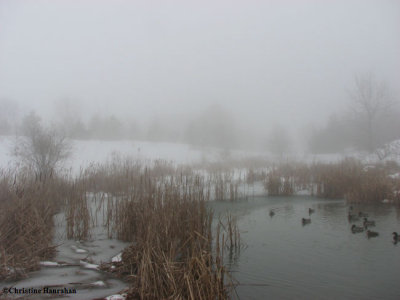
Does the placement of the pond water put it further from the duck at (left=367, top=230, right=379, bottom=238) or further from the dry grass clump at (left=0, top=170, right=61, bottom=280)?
the dry grass clump at (left=0, top=170, right=61, bottom=280)

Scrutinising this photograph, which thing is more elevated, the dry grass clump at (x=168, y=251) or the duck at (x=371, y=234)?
the dry grass clump at (x=168, y=251)

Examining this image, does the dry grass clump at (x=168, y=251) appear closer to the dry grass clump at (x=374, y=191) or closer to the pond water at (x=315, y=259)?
the pond water at (x=315, y=259)

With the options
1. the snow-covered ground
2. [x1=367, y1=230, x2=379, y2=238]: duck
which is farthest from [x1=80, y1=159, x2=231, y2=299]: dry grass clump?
the snow-covered ground

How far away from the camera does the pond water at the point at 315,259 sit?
13.7 feet

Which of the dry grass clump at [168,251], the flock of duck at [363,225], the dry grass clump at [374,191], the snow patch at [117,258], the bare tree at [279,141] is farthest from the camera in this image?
the bare tree at [279,141]

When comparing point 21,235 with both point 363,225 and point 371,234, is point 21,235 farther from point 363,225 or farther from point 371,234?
point 363,225

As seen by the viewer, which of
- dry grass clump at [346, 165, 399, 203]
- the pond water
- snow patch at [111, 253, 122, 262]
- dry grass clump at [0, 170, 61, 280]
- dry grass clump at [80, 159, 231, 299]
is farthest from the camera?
dry grass clump at [346, 165, 399, 203]

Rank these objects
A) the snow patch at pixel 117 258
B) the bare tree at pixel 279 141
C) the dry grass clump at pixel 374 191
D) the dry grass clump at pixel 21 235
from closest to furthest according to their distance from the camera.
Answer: the dry grass clump at pixel 21 235 → the snow patch at pixel 117 258 → the dry grass clump at pixel 374 191 → the bare tree at pixel 279 141

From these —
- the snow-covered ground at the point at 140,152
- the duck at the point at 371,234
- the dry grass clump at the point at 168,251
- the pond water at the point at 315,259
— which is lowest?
the pond water at the point at 315,259

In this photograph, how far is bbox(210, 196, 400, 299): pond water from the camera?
417 centimetres

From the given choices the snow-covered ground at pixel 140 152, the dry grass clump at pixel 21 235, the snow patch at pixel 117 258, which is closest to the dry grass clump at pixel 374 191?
the snow patch at pixel 117 258

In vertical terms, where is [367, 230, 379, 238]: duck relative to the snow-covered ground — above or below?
below

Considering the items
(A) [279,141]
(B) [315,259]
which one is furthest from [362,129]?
(B) [315,259]

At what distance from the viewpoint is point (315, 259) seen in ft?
17.6
